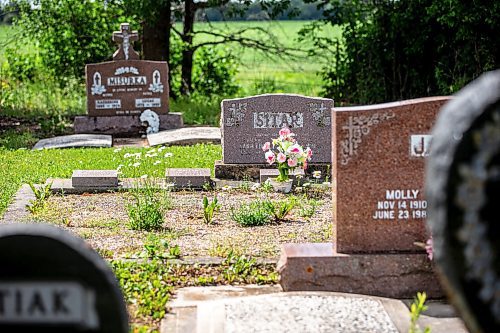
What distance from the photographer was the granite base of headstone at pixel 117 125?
16.6 metres

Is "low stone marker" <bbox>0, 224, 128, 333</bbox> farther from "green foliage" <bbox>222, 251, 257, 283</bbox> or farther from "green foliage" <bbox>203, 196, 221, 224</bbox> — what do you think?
"green foliage" <bbox>203, 196, 221, 224</bbox>

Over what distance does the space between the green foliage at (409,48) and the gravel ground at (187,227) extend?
25.7ft

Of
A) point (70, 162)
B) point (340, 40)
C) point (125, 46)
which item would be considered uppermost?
point (340, 40)

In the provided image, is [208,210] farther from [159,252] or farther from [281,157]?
[281,157]

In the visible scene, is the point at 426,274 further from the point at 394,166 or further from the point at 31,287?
the point at 31,287

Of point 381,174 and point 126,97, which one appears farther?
point 126,97

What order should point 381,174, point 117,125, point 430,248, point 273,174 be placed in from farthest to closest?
point 117,125, point 273,174, point 381,174, point 430,248

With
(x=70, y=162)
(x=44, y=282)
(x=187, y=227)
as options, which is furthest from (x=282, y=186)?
(x=44, y=282)

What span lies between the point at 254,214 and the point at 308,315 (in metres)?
3.31

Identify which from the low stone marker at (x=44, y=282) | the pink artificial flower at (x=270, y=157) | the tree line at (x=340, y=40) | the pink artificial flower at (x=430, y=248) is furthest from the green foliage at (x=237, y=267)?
the tree line at (x=340, y=40)

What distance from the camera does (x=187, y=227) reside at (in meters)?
9.37

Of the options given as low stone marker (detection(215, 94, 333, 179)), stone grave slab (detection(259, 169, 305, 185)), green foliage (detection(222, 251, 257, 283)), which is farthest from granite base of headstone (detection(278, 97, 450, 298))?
low stone marker (detection(215, 94, 333, 179))

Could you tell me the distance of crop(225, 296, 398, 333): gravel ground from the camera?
5.95m

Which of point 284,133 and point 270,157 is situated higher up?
point 284,133
